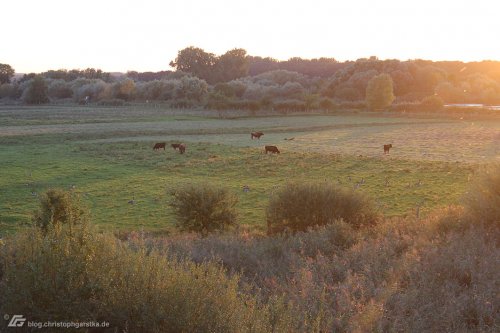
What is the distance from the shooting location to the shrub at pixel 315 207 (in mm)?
17594

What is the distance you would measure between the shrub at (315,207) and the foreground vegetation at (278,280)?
3.00 m

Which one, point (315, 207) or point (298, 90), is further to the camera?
point (298, 90)

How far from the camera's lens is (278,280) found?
1088 centimetres

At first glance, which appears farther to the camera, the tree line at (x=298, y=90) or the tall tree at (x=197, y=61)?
the tall tree at (x=197, y=61)

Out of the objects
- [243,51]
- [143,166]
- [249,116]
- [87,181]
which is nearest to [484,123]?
[249,116]

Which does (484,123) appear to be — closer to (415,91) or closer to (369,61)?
(415,91)

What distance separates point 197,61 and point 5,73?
64621 mm

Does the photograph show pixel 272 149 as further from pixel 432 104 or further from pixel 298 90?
pixel 298 90

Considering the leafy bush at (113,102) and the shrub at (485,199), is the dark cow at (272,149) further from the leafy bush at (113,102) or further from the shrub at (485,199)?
the leafy bush at (113,102)

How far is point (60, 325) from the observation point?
688 centimetres

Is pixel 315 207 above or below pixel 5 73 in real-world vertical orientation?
below

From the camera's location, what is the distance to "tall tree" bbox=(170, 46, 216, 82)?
178 meters
